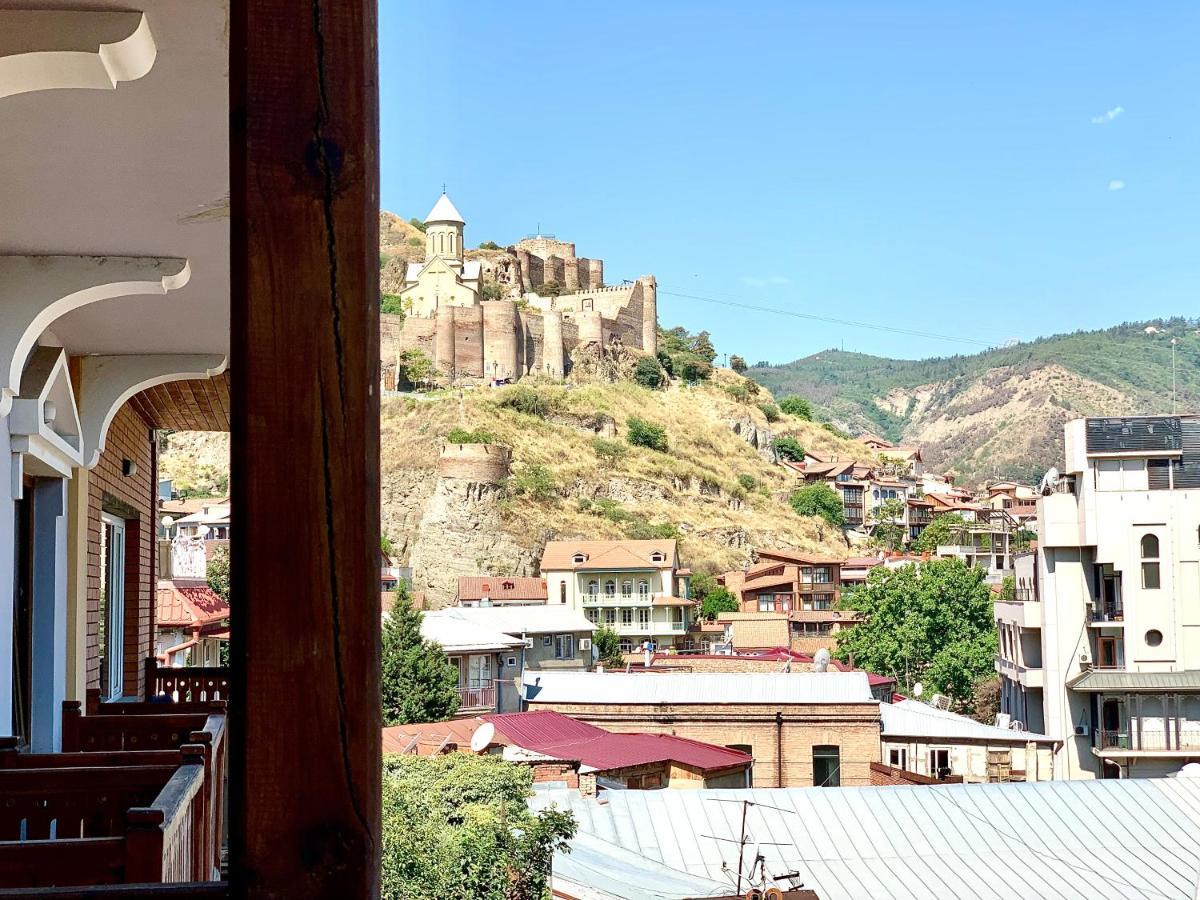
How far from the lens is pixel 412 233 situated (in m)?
108

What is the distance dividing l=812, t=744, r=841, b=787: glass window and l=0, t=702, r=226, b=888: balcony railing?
2459 cm

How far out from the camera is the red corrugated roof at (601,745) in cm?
2359

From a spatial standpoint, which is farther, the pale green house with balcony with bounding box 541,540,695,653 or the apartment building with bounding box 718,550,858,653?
the apartment building with bounding box 718,550,858,653

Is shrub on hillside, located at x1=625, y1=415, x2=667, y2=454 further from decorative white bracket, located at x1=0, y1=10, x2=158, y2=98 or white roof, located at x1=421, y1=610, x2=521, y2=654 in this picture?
decorative white bracket, located at x1=0, y1=10, x2=158, y2=98

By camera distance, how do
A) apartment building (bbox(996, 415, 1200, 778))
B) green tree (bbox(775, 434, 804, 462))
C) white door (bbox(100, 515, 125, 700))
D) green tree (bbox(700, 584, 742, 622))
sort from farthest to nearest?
green tree (bbox(775, 434, 804, 462)), green tree (bbox(700, 584, 742, 622)), apartment building (bbox(996, 415, 1200, 778)), white door (bbox(100, 515, 125, 700))

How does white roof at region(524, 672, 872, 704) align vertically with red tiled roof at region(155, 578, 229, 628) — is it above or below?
below

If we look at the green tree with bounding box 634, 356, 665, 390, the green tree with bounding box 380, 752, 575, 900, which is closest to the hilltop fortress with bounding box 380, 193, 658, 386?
the green tree with bounding box 634, 356, 665, 390

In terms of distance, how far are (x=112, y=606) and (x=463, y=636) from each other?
29342 mm

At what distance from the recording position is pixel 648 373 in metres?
92.4

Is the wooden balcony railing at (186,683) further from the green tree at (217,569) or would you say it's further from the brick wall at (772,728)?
the green tree at (217,569)

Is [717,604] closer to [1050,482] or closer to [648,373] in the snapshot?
[1050,482]

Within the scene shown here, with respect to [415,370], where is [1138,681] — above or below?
below

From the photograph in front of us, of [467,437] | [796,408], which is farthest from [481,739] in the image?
[796,408]

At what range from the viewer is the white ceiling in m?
3.37
